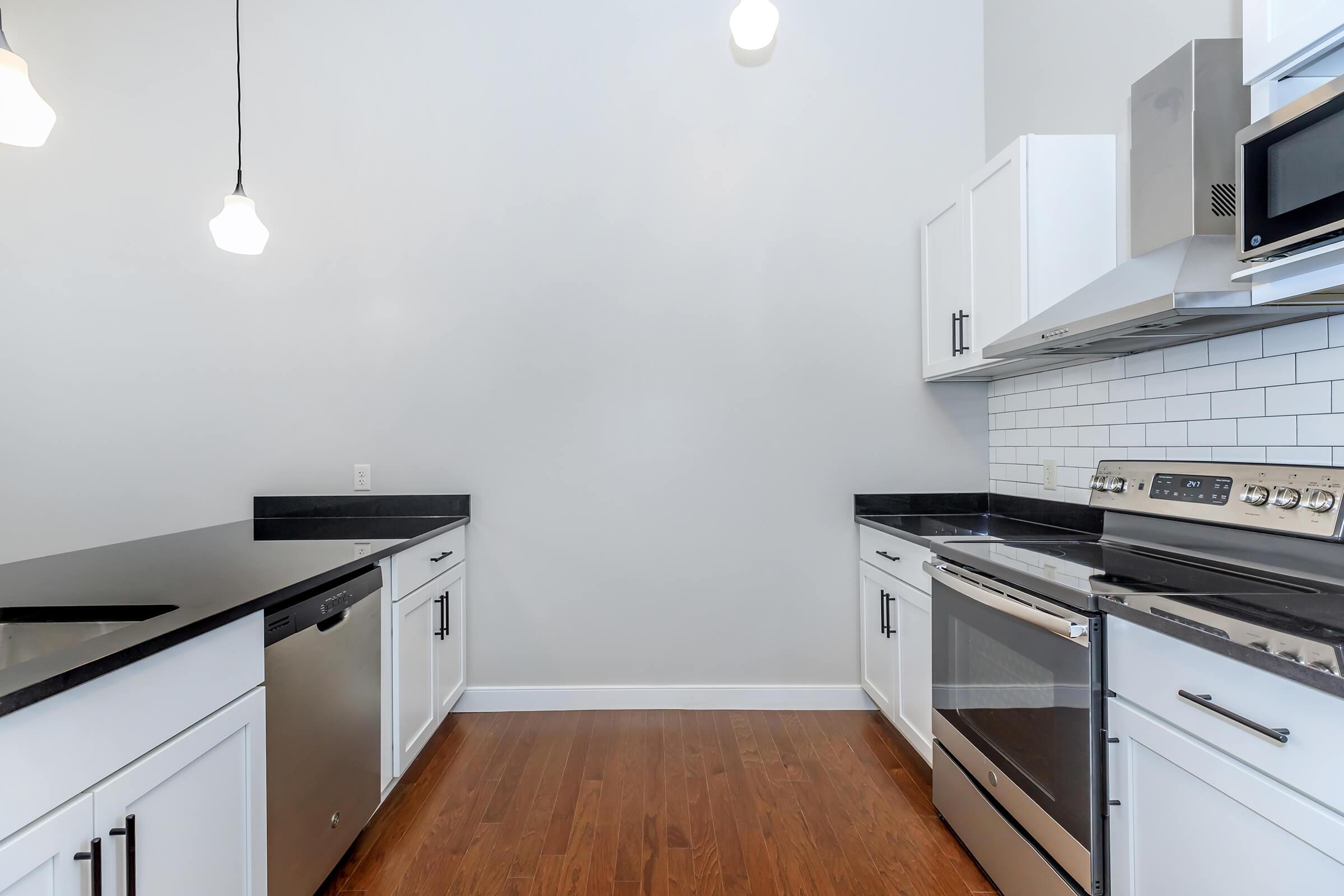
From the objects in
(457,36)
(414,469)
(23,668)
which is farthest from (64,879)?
(457,36)

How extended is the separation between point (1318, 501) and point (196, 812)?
2276mm

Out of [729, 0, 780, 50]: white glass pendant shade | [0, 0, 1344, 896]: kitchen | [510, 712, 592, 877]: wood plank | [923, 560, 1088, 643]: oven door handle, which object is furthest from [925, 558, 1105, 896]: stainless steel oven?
[729, 0, 780, 50]: white glass pendant shade

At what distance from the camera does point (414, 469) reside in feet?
9.27

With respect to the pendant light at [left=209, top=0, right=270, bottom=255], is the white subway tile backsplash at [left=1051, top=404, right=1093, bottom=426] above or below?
below

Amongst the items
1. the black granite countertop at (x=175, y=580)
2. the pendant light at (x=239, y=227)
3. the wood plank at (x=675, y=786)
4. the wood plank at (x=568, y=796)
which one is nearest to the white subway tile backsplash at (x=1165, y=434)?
the wood plank at (x=675, y=786)

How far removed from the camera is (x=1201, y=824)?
3.46 ft

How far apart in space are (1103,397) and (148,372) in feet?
12.5

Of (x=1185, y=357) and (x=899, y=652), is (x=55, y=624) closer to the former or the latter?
(x=899, y=652)

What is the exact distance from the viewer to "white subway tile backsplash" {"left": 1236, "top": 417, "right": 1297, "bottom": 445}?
1501mm

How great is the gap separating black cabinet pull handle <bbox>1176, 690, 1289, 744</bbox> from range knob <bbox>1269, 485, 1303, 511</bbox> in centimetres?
62

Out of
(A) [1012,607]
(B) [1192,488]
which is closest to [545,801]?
(A) [1012,607]

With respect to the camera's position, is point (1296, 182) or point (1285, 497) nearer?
point (1296, 182)

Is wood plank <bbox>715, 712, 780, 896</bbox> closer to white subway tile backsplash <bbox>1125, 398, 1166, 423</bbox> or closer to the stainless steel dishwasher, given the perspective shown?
the stainless steel dishwasher

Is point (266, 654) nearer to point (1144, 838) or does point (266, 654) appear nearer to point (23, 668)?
point (23, 668)
